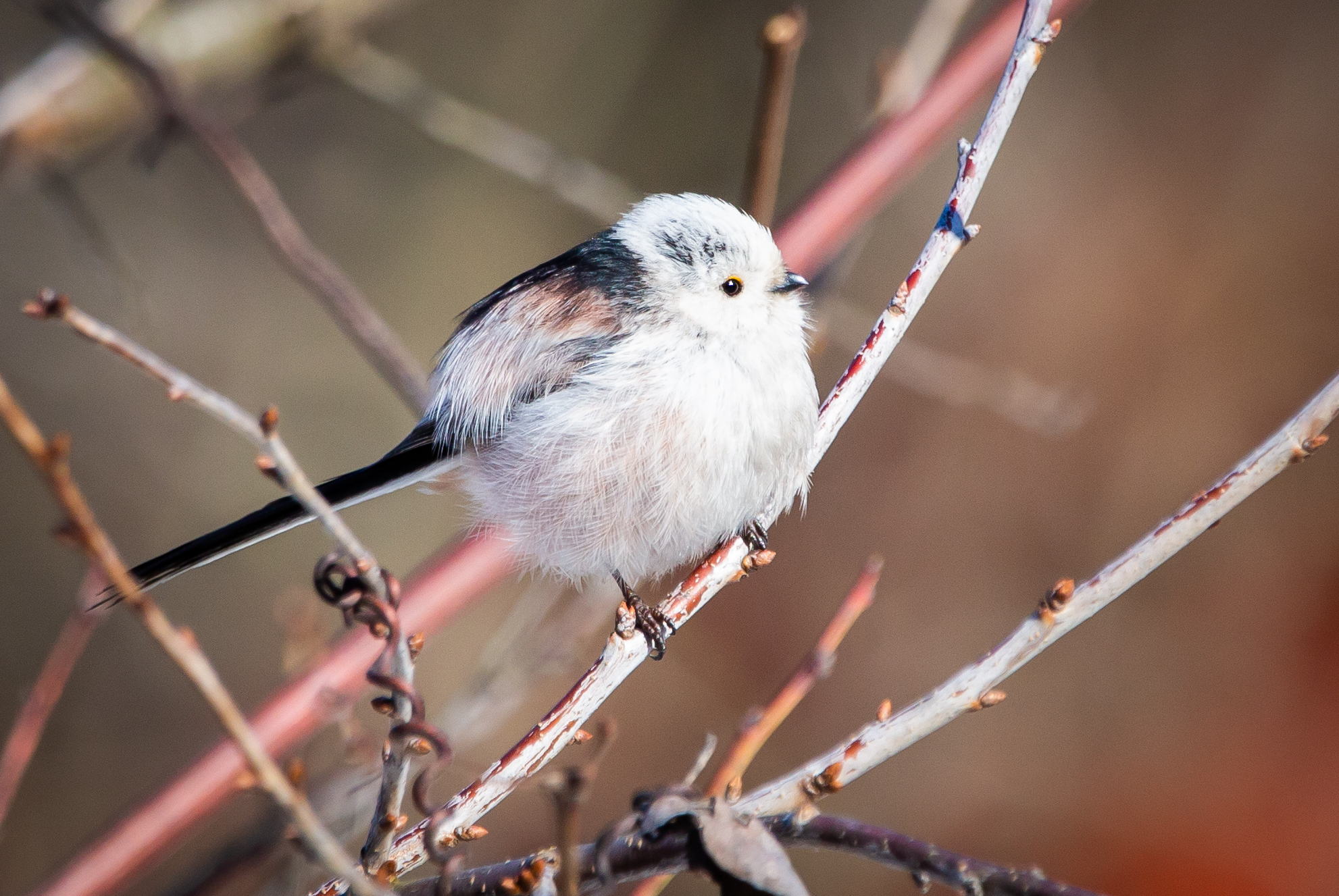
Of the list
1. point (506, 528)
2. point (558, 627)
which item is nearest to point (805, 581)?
point (558, 627)

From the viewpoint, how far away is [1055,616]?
1188 mm

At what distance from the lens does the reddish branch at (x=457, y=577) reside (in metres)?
1.33

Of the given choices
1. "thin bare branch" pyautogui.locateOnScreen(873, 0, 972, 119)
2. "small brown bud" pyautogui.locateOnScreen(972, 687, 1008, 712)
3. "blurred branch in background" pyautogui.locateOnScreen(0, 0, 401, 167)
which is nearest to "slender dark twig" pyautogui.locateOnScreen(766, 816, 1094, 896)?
"small brown bud" pyautogui.locateOnScreen(972, 687, 1008, 712)

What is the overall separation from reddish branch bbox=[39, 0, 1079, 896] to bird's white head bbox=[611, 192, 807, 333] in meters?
0.07

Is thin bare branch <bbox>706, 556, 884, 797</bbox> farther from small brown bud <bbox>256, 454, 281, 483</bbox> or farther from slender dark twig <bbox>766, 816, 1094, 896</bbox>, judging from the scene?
small brown bud <bbox>256, 454, 281, 483</bbox>

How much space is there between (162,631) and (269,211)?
1066 mm

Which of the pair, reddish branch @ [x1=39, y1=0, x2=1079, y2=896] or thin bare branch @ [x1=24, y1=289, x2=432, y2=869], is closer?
thin bare branch @ [x1=24, y1=289, x2=432, y2=869]

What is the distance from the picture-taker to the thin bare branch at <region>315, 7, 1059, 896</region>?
120 cm

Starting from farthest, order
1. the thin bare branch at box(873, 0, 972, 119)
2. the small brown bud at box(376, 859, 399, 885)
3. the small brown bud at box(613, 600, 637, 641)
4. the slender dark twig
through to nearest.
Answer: the thin bare branch at box(873, 0, 972, 119) → the small brown bud at box(613, 600, 637, 641) → the small brown bud at box(376, 859, 399, 885) → the slender dark twig

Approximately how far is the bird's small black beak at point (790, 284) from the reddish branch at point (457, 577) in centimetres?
2

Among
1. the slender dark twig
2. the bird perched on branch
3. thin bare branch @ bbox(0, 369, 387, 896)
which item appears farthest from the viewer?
the bird perched on branch

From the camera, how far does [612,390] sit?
6.03 ft

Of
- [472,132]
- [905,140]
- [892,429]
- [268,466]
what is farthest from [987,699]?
[892,429]

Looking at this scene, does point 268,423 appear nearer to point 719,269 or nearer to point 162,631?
point 162,631
